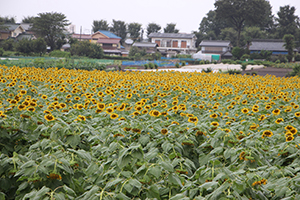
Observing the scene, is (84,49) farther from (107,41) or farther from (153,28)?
(153,28)

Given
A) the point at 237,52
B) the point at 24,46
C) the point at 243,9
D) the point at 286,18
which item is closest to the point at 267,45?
the point at 237,52

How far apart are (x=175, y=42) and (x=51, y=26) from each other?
108 feet

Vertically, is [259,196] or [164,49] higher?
[164,49]

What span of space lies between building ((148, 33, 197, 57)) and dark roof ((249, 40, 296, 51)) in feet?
51.8

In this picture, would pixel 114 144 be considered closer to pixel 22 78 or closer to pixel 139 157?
pixel 139 157

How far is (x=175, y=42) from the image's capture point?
233ft

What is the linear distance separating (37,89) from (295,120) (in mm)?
4916

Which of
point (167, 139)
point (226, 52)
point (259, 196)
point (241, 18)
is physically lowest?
point (259, 196)

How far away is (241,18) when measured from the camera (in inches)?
2486

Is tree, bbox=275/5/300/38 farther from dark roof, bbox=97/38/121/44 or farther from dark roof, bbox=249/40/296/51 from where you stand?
dark roof, bbox=97/38/121/44

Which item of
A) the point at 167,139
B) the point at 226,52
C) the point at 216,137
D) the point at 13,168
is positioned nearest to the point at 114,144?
the point at 167,139

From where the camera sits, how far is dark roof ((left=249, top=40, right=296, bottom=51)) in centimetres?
5734

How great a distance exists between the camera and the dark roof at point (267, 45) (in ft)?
188

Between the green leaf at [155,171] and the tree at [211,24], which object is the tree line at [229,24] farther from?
the green leaf at [155,171]
